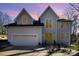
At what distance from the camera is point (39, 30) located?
3301mm

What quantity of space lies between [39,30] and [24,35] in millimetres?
148

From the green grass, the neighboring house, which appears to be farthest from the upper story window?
the green grass

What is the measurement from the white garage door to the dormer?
0.12m

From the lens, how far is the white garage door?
3.29 m

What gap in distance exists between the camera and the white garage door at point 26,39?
3291 millimetres

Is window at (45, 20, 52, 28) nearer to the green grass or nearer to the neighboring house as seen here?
the neighboring house

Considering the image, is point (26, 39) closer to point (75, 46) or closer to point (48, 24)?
point (48, 24)

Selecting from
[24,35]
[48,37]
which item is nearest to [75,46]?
[48,37]

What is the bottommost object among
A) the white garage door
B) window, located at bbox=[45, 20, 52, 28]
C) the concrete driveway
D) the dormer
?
the concrete driveway

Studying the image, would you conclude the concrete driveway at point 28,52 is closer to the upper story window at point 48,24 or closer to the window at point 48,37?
the window at point 48,37

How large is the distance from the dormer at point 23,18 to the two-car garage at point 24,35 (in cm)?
5

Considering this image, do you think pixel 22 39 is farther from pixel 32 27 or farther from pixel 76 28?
pixel 76 28

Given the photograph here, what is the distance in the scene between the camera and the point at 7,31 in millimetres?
3291

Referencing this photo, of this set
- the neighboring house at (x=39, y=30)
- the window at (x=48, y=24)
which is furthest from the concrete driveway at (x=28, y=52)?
the window at (x=48, y=24)
